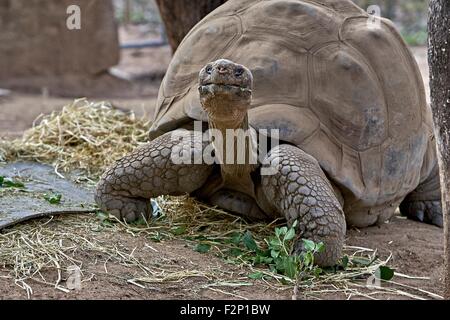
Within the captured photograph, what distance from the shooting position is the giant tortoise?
12.1 feet

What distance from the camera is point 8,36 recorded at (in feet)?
31.9

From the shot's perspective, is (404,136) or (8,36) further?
(8,36)

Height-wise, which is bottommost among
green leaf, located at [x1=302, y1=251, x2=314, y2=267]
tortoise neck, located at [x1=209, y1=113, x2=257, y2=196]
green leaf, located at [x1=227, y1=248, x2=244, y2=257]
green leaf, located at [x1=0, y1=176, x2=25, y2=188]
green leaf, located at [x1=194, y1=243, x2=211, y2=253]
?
green leaf, located at [x1=227, y1=248, x2=244, y2=257]

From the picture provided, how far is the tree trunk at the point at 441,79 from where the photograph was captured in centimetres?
277

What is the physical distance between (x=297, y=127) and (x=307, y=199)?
42 centimetres

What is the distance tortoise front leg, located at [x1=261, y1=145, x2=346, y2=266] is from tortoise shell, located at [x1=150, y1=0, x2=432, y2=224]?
0.19m

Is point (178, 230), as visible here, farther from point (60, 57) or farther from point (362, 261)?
point (60, 57)

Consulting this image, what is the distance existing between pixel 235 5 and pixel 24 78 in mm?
6002

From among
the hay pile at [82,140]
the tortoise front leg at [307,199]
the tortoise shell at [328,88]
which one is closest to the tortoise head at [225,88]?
the tortoise front leg at [307,199]

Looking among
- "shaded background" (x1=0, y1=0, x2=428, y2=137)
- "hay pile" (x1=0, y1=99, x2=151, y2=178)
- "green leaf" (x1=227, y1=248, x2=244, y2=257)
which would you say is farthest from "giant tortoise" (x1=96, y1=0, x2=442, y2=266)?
"shaded background" (x1=0, y1=0, x2=428, y2=137)

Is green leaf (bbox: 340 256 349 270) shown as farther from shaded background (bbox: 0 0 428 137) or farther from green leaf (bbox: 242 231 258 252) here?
shaded background (bbox: 0 0 428 137)

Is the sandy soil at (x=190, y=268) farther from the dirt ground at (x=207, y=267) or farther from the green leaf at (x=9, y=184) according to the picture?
the green leaf at (x=9, y=184)

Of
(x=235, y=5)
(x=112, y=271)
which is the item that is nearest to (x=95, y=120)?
(x=235, y=5)

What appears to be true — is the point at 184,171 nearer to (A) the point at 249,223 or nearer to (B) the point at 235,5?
(A) the point at 249,223
